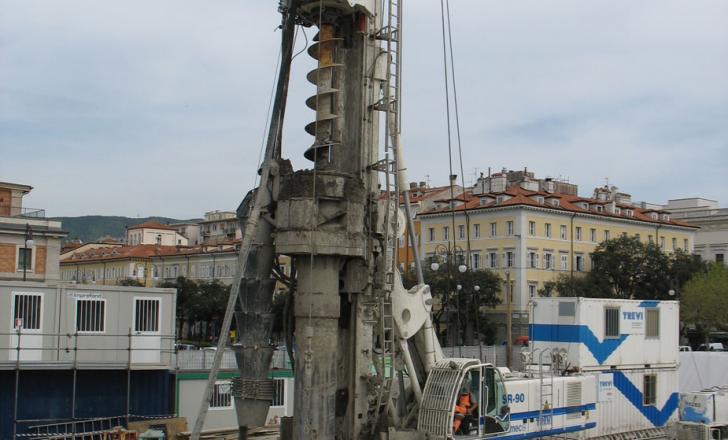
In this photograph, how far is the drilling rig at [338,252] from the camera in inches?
649

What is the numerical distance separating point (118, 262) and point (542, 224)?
58.1 metres

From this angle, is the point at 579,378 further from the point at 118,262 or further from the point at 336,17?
the point at 118,262

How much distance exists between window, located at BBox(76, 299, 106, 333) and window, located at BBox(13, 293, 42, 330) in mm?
1036

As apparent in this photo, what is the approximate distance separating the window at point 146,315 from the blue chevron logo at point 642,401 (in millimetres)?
12411

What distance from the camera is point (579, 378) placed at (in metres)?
22.2

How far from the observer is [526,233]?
270ft

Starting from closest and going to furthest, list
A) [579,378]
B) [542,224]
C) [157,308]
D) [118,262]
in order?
1. [579,378]
2. [157,308]
3. [542,224]
4. [118,262]

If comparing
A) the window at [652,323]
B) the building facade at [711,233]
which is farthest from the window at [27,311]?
the building facade at [711,233]

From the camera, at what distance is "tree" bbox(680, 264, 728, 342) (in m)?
73.6

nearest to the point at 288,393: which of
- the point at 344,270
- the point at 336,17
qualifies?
the point at 344,270

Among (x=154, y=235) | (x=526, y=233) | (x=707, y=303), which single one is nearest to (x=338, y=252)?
(x=707, y=303)

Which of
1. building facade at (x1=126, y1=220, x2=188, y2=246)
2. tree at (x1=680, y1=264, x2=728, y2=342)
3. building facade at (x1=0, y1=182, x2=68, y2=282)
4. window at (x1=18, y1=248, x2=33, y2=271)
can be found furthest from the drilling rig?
building facade at (x1=126, y1=220, x2=188, y2=246)

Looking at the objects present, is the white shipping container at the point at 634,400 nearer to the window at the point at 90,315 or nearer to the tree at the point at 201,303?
the window at the point at 90,315

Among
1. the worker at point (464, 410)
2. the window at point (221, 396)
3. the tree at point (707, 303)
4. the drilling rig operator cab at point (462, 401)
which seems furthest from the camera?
the tree at point (707, 303)
